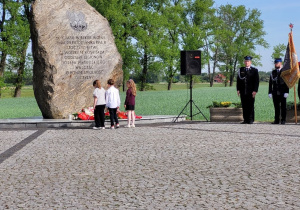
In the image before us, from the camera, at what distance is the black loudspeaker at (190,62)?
1995 centimetres

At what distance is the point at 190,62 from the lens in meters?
20.0

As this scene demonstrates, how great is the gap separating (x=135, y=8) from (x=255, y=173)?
161 feet

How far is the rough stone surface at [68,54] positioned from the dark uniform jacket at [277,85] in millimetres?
5622

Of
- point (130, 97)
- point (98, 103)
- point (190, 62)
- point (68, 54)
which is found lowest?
point (98, 103)

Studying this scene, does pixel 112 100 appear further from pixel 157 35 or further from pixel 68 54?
pixel 157 35

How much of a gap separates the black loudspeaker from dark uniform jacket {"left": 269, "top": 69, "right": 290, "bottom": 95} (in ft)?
9.38

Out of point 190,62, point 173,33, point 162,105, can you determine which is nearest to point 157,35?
point 173,33

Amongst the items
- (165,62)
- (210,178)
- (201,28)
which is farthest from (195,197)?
(201,28)

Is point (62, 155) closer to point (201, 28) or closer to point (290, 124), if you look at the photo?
point (290, 124)

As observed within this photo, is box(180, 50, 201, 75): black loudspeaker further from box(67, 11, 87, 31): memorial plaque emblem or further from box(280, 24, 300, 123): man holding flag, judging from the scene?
box(67, 11, 87, 31): memorial plaque emblem

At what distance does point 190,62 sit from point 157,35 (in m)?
42.3

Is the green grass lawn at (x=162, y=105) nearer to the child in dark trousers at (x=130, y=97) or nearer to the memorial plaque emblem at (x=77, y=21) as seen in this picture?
the child in dark trousers at (x=130, y=97)

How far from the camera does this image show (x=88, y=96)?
19.9 metres

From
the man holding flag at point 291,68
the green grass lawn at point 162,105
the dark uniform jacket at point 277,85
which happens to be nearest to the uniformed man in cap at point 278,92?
the dark uniform jacket at point 277,85
